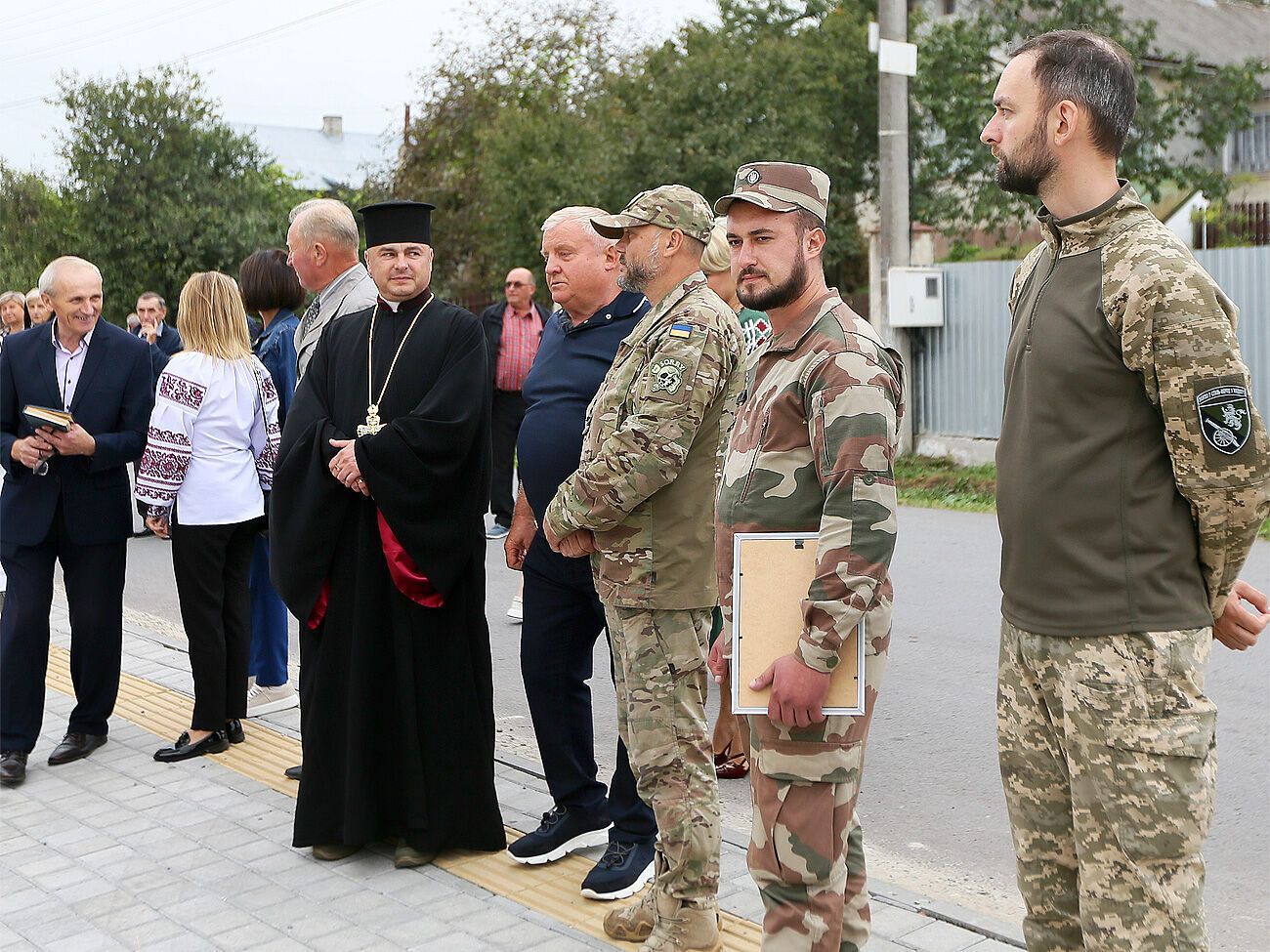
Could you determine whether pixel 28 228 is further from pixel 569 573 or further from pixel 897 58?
pixel 569 573

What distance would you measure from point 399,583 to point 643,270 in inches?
59.5

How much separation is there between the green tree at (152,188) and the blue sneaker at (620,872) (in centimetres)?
2128

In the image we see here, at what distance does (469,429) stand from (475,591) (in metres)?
0.59

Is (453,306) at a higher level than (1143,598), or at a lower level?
higher

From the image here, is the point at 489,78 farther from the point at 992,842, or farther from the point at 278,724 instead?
the point at 992,842

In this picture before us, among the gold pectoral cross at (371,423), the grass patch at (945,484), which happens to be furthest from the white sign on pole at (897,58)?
the gold pectoral cross at (371,423)

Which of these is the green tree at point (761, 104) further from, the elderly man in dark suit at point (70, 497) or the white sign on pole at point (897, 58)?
the elderly man in dark suit at point (70, 497)

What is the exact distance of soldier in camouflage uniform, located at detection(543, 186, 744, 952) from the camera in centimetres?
384

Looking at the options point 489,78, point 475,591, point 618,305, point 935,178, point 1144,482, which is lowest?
point 475,591

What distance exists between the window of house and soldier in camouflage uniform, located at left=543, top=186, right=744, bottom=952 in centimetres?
3763

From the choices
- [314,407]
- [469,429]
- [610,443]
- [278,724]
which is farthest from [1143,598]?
[278,724]

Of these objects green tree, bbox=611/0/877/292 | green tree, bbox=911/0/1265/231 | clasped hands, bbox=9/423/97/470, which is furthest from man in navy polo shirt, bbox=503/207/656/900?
green tree, bbox=911/0/1265/231

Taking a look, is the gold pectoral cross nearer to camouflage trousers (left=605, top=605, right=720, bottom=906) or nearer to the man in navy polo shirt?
the man in navy polo shirt

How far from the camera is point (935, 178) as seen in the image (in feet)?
74.8
